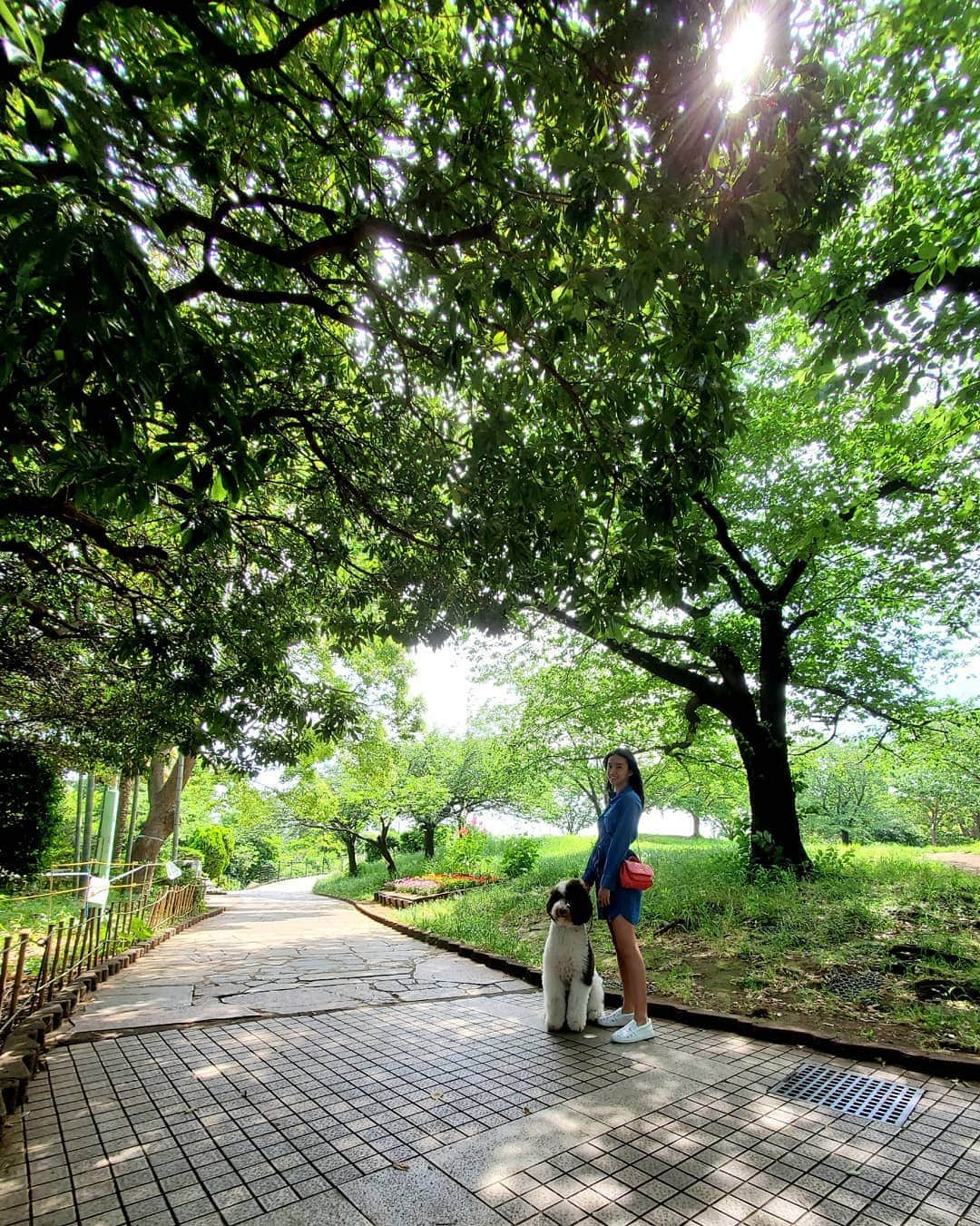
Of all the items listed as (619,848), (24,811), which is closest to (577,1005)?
(619,848)

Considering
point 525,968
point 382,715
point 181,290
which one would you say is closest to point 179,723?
point 525,968

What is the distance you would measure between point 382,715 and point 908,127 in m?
18.2

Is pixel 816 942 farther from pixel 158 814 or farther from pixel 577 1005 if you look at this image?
pixel 158 814

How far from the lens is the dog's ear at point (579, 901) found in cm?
417

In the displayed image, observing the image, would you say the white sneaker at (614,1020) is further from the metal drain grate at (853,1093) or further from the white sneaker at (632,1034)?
the metal drain grate at (853,1093)

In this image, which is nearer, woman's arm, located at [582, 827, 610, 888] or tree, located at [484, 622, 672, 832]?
woman's arm, located at [582, 827, 610, 888]

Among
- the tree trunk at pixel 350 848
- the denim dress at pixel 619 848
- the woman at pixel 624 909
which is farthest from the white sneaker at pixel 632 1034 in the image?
the tree trunk at pixel 350 848

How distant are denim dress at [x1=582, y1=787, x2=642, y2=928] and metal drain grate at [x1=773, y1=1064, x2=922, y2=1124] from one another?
3.89 feet

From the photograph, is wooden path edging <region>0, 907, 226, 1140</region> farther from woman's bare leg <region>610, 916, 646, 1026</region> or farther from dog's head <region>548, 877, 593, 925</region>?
woman's bare leg <region>610, 916, 646, 1026</region>

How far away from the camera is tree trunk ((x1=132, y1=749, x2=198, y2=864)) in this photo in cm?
1425

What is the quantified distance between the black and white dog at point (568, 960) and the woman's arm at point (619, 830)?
0.21 meters

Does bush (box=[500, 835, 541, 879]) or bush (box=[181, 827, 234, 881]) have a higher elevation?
bush (box=[500, 835, 541, 879])

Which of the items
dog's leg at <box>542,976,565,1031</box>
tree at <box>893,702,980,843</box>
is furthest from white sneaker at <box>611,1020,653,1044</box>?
tree at <box>893,702,980,843</box>

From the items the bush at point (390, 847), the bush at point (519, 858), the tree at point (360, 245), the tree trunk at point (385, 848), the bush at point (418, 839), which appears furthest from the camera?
the bush at point (390, 847)
